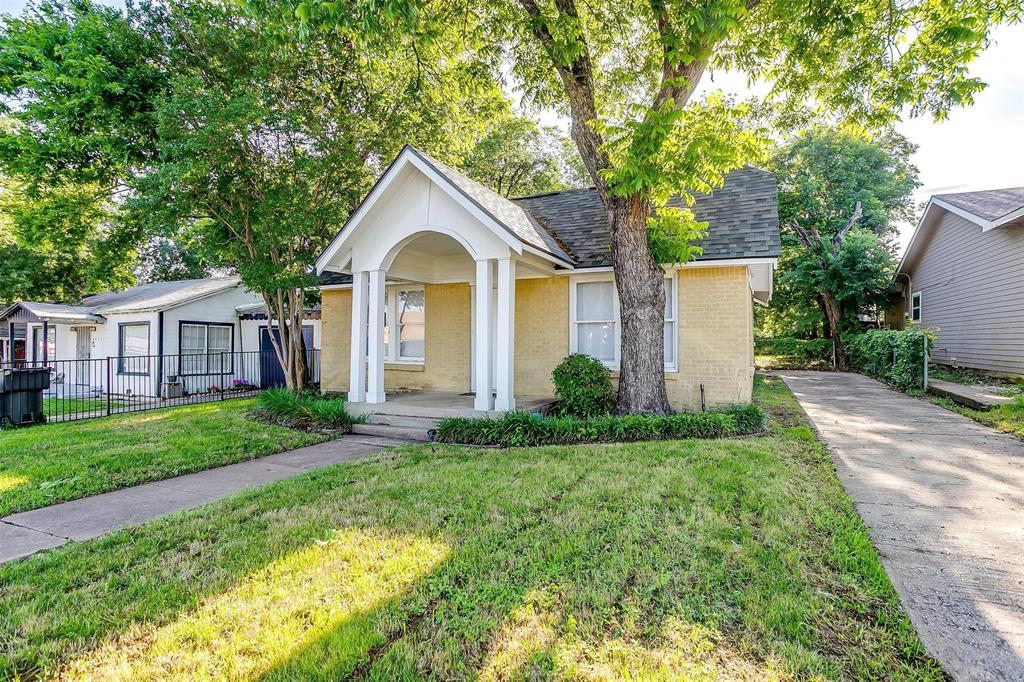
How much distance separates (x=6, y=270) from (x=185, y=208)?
2247 cm

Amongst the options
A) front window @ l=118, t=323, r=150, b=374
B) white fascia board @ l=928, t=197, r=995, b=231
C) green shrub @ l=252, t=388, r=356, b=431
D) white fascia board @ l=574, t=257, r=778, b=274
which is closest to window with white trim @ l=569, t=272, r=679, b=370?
white fascia board @ l=574, t=257, r=778, b=274

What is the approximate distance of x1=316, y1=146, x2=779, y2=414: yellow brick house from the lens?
8773 millimetres

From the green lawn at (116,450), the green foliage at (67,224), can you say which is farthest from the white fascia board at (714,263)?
the green foliage at (67,224)

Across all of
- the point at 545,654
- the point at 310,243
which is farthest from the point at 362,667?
the point at 310,243

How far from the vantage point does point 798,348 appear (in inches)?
960

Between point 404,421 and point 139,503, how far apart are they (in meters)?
4.18

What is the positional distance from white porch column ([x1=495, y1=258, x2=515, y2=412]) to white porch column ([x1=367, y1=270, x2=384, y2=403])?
2.56 meters

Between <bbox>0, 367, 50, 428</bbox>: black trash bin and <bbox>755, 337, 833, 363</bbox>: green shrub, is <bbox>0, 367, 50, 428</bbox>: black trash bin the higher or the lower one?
the lower one

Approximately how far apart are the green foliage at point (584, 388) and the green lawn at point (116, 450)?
170 inches

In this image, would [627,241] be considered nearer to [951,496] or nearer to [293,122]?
[951,496]

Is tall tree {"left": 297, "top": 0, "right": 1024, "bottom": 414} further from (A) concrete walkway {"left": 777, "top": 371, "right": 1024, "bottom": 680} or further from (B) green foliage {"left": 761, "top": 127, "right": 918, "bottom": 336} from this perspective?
(B) green foliage {"left": 761, "top": 127, "right": 918, "bottom": 336}

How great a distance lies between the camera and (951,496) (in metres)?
4.93

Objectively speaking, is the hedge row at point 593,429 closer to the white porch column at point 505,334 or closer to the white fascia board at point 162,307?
the white porch column at point 505,334

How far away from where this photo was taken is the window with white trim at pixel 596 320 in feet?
33.2
